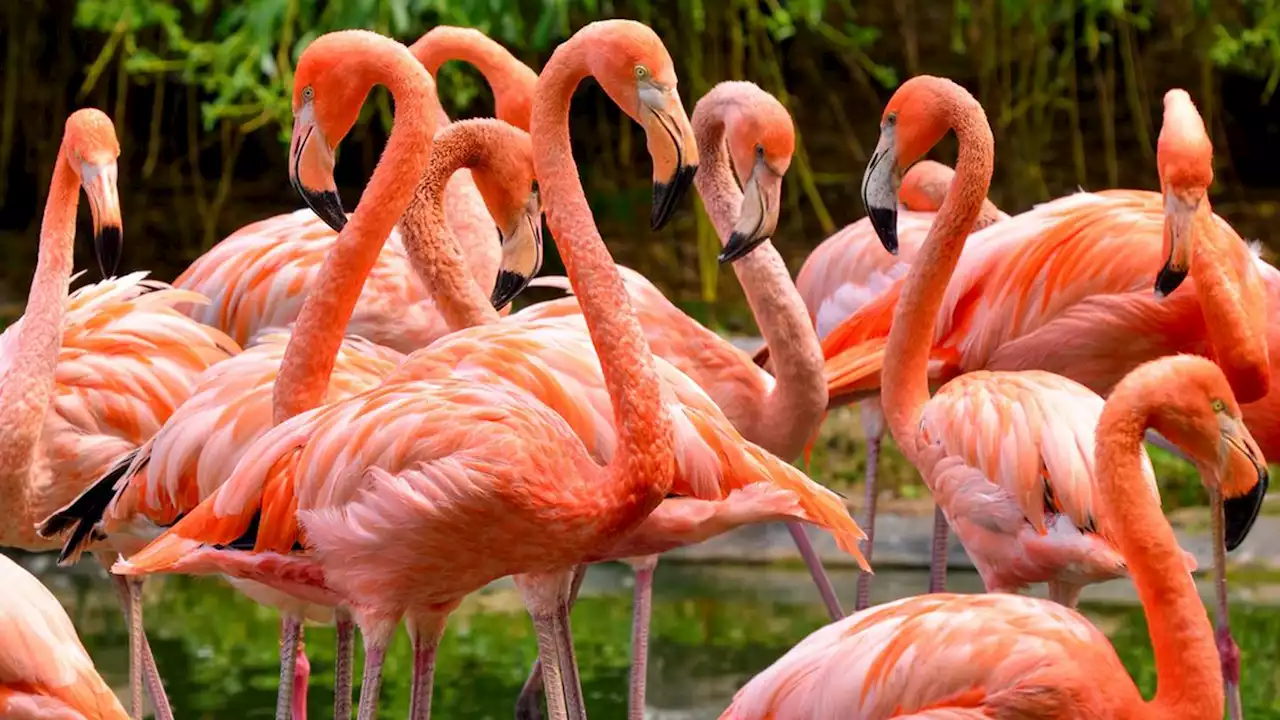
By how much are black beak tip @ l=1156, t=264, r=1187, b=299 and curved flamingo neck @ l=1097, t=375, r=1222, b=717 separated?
1.06 metres

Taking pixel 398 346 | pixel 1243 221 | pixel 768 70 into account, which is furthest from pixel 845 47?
pixel 398 346

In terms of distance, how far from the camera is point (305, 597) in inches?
133

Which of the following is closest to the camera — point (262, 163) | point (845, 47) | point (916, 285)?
point (916, 285)

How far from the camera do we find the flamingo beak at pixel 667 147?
319 cm

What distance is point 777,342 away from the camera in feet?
14.3

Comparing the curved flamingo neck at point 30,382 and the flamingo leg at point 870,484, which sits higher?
the curved flamingo neck at point 30,382

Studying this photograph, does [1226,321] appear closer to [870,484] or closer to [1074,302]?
[1074,302]

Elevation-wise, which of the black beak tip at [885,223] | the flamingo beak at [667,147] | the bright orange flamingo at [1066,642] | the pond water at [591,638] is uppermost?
the flamingo beak at [667,147]

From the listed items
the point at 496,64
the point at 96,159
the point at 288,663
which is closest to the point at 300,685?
the point at 288,663

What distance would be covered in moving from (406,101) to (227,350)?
977 millimetres

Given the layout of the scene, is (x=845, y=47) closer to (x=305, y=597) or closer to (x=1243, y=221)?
(x=1243, y=221)

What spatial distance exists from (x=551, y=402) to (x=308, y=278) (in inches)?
56.9

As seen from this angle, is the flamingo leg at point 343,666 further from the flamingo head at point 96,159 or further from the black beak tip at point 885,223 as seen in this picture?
the black beak tip at point 885,223

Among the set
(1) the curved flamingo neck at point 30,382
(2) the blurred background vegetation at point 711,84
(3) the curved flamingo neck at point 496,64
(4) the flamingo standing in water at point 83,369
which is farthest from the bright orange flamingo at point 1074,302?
(2) the blurred background vegetation at point 711,84
